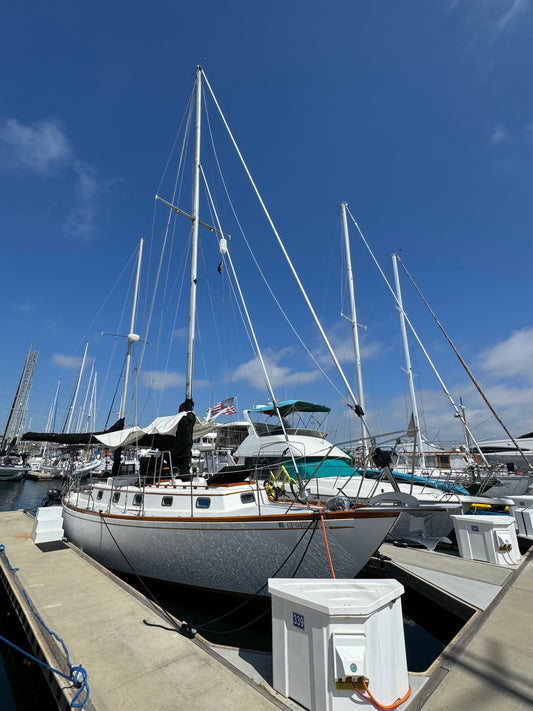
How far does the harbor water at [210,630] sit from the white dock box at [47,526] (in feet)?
3.48

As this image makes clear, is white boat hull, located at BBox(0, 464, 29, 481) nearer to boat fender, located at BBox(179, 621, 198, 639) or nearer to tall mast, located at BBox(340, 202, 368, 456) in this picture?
tall mast, located at BBox(340, 202, 368, 456)

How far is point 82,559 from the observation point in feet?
28.8

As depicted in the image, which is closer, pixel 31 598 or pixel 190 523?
pixel 31 598

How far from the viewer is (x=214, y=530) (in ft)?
23.8

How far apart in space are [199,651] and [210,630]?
73.5 inches

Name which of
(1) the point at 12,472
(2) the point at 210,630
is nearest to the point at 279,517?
(2) the point at 210,630

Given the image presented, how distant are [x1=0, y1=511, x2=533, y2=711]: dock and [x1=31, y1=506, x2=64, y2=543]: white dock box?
267 centimetres

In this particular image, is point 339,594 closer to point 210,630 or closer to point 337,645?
point 337,645

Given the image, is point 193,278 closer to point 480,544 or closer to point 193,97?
point 193,97

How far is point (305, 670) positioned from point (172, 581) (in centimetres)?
578

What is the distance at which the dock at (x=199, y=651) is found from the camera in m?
3.70

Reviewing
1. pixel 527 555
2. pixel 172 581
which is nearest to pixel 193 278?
pixel 172 581

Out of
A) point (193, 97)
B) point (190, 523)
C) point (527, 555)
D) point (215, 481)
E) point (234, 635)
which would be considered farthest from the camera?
point (193, 97)

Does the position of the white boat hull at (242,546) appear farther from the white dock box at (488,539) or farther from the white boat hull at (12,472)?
the white boat hull at (12,472)
